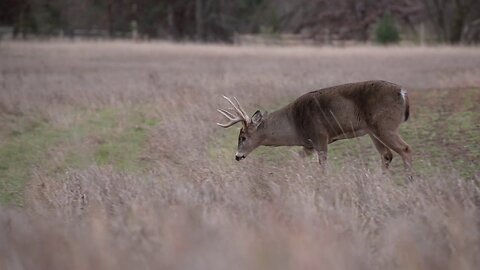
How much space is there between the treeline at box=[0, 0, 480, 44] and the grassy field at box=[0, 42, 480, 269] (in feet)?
122

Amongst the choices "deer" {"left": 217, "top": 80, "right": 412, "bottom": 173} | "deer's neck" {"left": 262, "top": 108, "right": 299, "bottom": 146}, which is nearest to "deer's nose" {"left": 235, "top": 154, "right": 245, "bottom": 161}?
"deer" {"left": 217, "top": 80, "right": 412, "bottom": 173}

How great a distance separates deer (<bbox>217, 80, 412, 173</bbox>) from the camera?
31.6 ft

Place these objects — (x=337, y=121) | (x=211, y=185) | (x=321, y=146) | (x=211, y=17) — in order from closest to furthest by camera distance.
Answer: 1. (x=211, y=185)
2. (x=337, y=121)
3. (x=321, y=146)
4. (x=211, y=17)

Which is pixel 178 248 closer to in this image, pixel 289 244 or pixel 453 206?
pixel 289 244

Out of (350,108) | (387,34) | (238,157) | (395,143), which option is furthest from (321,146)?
(387,34)

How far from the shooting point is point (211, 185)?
293 inches

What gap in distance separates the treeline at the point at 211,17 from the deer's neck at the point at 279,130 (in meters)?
43.0

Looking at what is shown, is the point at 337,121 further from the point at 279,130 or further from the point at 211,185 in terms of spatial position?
the point at 211,185

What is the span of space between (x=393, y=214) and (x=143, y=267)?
2.71 meters

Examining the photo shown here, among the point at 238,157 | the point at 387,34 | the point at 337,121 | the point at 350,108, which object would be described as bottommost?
the point at 387,34

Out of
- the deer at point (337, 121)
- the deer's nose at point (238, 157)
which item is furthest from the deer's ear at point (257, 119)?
the deer's nose at point (238, 157)

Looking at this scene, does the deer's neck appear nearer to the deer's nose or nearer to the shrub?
the deer's nose

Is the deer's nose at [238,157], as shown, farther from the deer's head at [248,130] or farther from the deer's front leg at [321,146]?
the deer's front leg at [321,146]

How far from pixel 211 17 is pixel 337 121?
57.3 m
